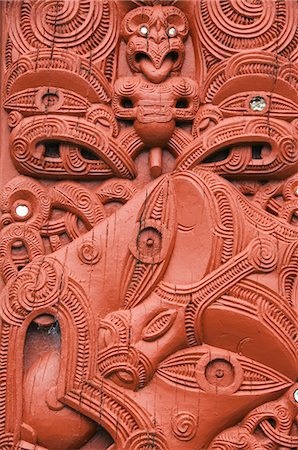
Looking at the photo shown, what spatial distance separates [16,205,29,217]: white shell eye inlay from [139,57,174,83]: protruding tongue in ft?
1.84

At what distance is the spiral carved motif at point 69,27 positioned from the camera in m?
3.91

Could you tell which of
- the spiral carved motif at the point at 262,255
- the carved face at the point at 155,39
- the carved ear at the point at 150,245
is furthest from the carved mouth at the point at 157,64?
the spiral carved motif at the point at 262,255

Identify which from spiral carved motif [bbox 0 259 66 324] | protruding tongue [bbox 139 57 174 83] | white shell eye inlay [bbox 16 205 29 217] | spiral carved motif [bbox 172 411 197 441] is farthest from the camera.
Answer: protruding tongue [bbox 139 57 174 83]

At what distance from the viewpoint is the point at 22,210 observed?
148 inches

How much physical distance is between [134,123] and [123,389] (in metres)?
0.83

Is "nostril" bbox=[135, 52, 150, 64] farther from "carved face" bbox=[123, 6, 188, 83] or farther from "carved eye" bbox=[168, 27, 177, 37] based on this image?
"carved eye" bbox=[168, 27, 177, 37]

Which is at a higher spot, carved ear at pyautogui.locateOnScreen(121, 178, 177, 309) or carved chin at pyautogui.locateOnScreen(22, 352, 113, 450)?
carved ear at pyautogui.locateOnScreen(121, 178, 177, 309)

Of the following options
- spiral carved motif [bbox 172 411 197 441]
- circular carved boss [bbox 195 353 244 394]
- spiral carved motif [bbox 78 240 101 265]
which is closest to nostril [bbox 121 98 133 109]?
spiral carved motif [bbox 78 240 101 265]

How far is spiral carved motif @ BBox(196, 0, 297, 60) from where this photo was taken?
12.8 ft

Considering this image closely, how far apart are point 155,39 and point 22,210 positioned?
0.68 metres

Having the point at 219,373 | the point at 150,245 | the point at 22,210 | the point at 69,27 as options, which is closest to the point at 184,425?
the point at 219,373

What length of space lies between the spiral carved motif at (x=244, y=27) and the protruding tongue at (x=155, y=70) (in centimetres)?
14

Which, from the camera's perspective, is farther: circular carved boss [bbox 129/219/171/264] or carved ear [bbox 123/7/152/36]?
A: carved ear [bbox 123/7/152/36]

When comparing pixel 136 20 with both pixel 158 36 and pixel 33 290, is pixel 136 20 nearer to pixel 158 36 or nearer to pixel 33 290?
pixel 158 36
